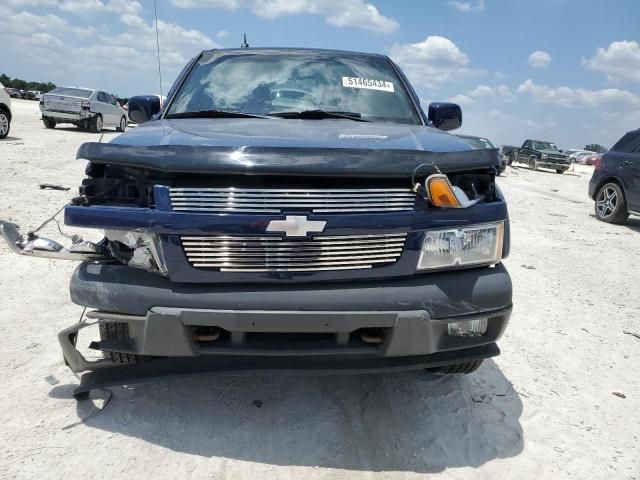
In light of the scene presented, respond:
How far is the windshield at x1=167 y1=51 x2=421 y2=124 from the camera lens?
329 centimetres

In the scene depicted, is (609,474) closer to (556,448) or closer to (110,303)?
(556,448)

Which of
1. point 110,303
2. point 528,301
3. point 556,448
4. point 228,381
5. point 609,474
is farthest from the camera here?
point 528,301

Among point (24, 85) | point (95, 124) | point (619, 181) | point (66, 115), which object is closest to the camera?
point (619, 181)

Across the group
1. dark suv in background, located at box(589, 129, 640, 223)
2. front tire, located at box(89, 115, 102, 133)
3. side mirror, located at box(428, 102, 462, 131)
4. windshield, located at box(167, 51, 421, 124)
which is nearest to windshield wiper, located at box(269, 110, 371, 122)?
windshield, located at box(167, 51, 421, 124)

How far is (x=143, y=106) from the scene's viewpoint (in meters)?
3.65

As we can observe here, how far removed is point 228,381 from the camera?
114 inches

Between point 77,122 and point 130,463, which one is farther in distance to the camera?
point 77,122

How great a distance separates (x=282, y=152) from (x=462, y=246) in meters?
0.89

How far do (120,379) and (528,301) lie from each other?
364cm

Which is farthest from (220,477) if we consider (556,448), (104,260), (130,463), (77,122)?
(77,122)

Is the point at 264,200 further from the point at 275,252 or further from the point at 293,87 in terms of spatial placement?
the point at 293,87

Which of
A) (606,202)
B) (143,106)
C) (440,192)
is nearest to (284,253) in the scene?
(440,192)

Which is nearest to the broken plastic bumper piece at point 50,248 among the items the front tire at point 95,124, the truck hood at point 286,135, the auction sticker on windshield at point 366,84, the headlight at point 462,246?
the truck hood at point 286,135

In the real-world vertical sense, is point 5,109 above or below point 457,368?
above
